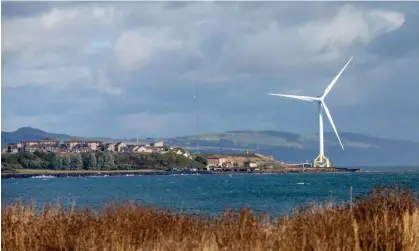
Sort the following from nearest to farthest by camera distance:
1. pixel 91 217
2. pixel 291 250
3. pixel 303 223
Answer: pixel 291 250
pixel 303 223
pixel 91 217

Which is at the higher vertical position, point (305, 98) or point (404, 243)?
point (305, 98)

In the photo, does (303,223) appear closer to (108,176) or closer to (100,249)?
(100,249)

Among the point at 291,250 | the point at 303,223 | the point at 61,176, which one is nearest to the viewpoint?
the point at 291,250

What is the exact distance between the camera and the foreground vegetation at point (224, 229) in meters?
15.0

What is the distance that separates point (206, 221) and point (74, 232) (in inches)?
151

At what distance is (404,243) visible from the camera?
48.9 ft

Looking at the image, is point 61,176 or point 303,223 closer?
point 303,223

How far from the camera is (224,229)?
16438 millimetres

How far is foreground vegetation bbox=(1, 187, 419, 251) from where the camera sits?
15.0 metres

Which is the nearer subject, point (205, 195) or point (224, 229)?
point (224, 229)

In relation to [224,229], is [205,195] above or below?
below

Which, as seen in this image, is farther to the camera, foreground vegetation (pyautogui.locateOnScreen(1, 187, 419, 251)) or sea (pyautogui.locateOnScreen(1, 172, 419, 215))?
sea (pyautogui.locateOnScreen(1, 172, 419, 215))

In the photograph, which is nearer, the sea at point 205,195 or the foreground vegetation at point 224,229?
the foreground vegetation at point 224,229

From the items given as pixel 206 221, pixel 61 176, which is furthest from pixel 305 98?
pixel 61 176
